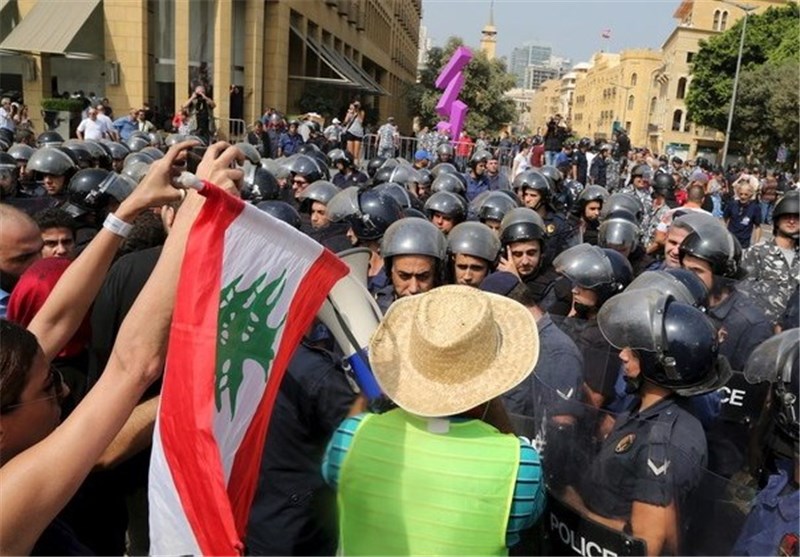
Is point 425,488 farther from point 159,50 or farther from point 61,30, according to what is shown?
point 159,50

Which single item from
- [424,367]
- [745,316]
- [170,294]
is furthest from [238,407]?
[745,316]

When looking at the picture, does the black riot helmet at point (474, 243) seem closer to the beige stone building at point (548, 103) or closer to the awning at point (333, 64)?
the awning at point (333, 64)

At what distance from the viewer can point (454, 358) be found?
1.99 metres

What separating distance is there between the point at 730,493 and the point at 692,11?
86872 millimetres

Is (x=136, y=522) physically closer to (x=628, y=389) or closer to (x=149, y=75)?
(x=628, y=389)

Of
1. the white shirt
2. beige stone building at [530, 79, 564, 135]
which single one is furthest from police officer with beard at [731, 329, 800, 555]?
beige stone building at [530, 79, 564, 135]

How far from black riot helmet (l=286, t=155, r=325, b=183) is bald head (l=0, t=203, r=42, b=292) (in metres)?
5.46

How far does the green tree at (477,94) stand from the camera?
4706 centimetres

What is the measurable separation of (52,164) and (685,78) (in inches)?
3242

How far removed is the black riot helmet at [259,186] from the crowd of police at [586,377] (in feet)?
3.95

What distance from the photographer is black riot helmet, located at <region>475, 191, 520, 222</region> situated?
23.6ft

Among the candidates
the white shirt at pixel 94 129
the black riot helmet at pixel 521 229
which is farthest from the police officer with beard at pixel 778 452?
the white shirt at pixel 94 129

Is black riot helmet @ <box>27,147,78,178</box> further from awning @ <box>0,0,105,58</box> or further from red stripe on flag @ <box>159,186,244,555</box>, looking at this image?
awning @ <box>0,0,105,58</box>

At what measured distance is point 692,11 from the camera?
78.1 m
